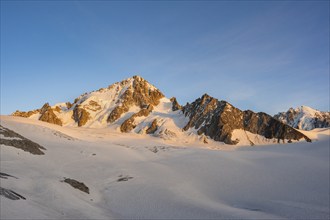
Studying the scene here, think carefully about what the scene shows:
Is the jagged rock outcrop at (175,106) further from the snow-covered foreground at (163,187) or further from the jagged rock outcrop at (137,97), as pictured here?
the snow-covered foreground at (163,187)

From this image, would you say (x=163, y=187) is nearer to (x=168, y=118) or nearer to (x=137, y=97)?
(x=168, y=118)

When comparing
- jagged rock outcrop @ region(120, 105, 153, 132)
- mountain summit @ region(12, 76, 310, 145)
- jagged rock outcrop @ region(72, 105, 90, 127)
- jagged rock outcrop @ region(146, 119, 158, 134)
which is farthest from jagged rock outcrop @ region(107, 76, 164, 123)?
jagged rock outcrop @ region(146, 119, 158, 134)

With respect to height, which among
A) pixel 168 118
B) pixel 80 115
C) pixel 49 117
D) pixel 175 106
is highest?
pixel 175 106

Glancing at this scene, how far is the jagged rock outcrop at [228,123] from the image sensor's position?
120562 mm

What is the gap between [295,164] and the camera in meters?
43.8

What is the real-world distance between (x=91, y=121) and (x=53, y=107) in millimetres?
30672

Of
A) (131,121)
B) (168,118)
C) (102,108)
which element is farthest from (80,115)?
(168,118)

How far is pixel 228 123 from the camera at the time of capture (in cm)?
13075

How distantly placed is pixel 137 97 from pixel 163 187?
158761 mm

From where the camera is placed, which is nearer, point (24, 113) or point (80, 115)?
point (24, 113)

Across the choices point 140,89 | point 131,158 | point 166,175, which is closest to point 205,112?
point 140,89

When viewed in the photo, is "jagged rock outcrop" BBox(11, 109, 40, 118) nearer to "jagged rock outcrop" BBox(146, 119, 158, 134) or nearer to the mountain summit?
the mountain summit

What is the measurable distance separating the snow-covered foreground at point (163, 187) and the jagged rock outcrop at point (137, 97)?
5090 inches

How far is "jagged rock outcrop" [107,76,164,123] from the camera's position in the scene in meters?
180
